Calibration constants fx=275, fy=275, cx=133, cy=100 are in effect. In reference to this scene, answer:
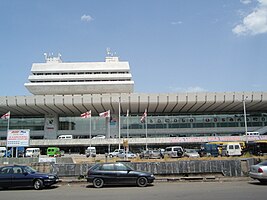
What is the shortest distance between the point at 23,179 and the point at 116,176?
16.3 feet

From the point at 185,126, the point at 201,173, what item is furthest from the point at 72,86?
the point at 201,173

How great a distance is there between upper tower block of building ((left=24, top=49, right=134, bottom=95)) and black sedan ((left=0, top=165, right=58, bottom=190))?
70.5 m

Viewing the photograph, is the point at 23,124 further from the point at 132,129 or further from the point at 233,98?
the point at 233,98

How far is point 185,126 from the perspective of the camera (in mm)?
71375

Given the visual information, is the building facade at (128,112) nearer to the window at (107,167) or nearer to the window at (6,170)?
the window at (107,167)

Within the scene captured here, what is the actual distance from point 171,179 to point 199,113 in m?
58.4

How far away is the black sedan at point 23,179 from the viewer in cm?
1459

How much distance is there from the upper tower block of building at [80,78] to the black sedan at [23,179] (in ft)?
231

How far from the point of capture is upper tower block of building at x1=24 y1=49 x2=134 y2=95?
8538 centimetres

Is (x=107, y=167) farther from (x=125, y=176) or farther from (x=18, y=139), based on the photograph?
(x=18, y=139)

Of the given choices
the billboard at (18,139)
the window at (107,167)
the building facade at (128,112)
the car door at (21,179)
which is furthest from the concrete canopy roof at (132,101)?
the car door at (21,179)

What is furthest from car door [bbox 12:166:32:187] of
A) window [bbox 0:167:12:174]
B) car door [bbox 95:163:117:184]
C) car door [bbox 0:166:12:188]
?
car door [bbox 95:163:117:184]

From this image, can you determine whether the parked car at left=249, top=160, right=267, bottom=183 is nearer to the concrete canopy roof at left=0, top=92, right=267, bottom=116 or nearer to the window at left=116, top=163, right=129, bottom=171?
the window at left=116, top=163, right=129, bottom=171

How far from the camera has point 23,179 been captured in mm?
14641
